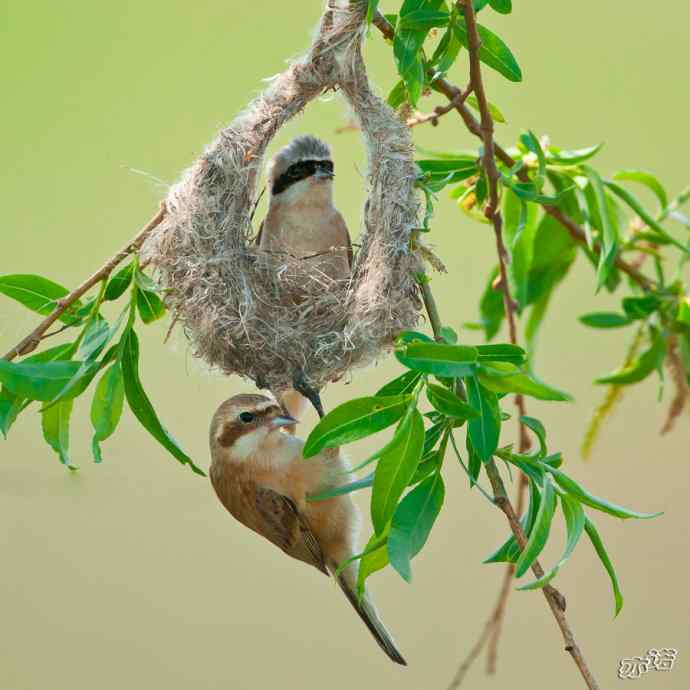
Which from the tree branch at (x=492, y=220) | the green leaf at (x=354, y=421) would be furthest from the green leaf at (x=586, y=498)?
the green leaf at (x=354, y=421)

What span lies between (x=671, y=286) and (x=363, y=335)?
4.30ft

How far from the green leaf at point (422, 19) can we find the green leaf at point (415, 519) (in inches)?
36.1

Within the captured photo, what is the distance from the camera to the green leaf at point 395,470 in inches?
73.6

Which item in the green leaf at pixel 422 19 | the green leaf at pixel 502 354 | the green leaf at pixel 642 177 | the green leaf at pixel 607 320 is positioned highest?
the green leaf at pixel 642 177

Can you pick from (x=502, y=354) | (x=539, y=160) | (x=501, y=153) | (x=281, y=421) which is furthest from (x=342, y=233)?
(x=502, y=354)

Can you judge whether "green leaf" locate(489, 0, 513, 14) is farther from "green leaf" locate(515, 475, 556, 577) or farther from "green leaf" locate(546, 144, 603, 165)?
"green leaf" locate(515, 475, 556, 577)

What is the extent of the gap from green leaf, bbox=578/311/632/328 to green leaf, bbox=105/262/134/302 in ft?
5.10

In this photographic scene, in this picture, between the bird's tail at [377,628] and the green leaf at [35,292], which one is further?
the bird's tail at [377,628]

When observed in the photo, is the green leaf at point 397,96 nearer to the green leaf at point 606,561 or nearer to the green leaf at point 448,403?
the green leaf at point 448,403

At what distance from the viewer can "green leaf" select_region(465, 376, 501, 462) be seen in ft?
6.29

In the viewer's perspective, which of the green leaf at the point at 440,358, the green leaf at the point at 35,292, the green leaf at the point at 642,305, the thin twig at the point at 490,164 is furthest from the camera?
the green leaf at the point at 642,305

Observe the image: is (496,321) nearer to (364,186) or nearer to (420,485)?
(364,186)

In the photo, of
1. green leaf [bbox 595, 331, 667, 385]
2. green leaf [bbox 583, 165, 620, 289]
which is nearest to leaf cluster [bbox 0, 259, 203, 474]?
green leaf [bbox 583, 165, 620, 289]

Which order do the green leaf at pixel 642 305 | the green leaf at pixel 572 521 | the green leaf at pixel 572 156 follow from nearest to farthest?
the green leaf at pixel 572 521, the green leaf at pixel 572 156, the green leaf at pixel 642 305
